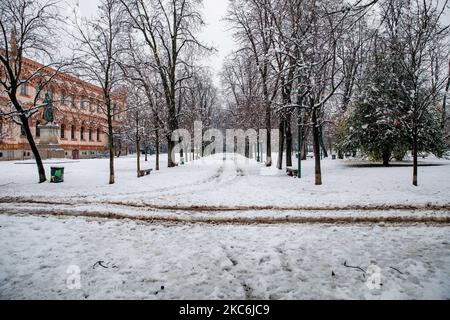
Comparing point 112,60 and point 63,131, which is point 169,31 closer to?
point 112,60

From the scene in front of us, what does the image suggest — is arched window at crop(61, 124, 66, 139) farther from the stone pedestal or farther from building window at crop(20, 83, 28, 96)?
the stone pedestal

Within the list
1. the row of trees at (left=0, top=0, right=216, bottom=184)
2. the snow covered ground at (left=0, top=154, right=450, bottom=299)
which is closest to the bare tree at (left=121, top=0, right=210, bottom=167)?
the row of trees at (left=0, top=0, right=216, bottom=184)

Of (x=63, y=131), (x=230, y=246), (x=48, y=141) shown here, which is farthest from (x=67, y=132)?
(x=230, y=246)

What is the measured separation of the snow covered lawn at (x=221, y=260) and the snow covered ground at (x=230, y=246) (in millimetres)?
17

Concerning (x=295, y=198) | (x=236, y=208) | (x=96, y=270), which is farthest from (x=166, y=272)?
(x=295, y=198)

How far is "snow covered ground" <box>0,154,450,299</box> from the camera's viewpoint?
327cm

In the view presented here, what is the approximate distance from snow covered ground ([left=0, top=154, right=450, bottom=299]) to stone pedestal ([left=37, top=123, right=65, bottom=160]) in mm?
25879

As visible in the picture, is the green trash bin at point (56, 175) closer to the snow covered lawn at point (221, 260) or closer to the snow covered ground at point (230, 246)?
the snow covered ground at point (230, 246)

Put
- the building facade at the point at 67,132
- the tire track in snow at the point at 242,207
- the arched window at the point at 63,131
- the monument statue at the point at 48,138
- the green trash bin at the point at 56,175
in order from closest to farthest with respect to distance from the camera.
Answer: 1. the tire track in snow at the point at 242,207
2. the green trash bin at the point at 56,175
3. the building facade at the point at 67,132
4. the monument statue at the point at 48,138
5. the arched window at the point at 63,131

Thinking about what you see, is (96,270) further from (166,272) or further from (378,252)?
(378,252)

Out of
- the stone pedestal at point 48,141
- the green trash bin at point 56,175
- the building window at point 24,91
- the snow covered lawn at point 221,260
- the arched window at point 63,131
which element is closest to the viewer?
the snow covered lawn at point 221,260

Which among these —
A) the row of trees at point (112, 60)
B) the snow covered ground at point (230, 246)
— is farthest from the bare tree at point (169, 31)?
the snow covered ground at point (230, 246)

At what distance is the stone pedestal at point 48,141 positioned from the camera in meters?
30.7
